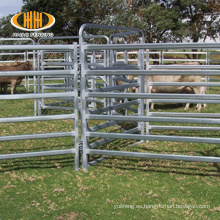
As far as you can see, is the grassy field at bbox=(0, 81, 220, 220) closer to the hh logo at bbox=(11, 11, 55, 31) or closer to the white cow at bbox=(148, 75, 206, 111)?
the white cow at bbox=(148, 75, 206, 111)

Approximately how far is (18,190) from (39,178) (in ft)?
1.22

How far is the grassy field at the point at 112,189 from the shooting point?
339 centimetres

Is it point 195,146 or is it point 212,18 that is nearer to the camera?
point 195,146

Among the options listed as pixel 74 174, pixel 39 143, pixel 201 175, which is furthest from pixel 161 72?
pixel 39 143

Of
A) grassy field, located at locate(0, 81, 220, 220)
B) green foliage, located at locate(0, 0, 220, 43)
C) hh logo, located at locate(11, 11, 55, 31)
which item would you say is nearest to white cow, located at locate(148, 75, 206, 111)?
grassy field, located at locate(0, 81, 220, 220)

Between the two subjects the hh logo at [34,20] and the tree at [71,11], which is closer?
the tree at [71,11]

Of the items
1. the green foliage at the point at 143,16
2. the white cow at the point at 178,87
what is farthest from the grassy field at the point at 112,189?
the green foliage at the point at 143,16

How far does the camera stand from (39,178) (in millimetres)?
4223

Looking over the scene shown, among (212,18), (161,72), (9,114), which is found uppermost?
(212,18)

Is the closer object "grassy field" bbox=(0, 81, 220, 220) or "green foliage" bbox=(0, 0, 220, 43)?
"grassy field" bbox=(0, 81, 220, 220)

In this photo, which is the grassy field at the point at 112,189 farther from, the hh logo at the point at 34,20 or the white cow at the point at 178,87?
the hh logo at the point at 34,20

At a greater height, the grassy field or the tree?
the tree

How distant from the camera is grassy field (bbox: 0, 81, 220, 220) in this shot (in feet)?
11.1

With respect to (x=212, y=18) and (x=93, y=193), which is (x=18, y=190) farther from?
(x=212, y=18)
